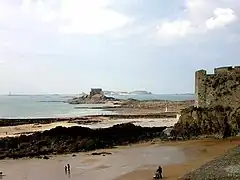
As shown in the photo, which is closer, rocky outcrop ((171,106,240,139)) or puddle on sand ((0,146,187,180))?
puddle on sand ((0,146,187,180))

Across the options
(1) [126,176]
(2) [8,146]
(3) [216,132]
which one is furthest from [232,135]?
(2) [8,146]

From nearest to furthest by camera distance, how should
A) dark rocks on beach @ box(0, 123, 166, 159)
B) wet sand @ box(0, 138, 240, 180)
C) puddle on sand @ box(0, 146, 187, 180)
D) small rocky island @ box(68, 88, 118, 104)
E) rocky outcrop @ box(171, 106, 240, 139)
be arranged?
wet sand @ box(0, 138, 240, 180) < puddle on sand @ box(0, 146, 187, 180) < dark rocks on beach @ box(0, 123, 166, 159) < rocky outcrop @ box(171, 106, 240, 139) < small rocky island @ box(68, 88, 118, 104)

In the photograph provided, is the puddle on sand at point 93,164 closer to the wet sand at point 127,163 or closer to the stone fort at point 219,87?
the wet sand at point 127,163

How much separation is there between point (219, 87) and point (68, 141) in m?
11.8

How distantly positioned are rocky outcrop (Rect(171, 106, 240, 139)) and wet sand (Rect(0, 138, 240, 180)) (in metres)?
1.52

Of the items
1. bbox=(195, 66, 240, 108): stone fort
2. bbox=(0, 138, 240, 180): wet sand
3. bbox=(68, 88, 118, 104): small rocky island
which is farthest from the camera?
bbox=(68, 88, 118, 104): small rocky island

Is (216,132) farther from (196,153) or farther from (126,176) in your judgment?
(126,176)

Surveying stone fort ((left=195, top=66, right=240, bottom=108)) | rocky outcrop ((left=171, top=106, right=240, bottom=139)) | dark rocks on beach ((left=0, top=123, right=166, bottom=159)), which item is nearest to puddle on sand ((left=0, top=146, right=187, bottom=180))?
dark rocks on beach ((left=0, top=123, right=166, bottom=159))

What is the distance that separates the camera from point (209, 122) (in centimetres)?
3038

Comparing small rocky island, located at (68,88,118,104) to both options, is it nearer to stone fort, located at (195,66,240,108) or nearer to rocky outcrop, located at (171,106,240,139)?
stone fort, located at (195,66,240,108)

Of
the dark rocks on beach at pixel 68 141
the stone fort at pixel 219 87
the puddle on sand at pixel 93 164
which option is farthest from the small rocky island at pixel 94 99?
the puddle on sand at pixel 93 164

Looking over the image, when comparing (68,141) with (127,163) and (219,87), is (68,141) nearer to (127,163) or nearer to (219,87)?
(127,163)

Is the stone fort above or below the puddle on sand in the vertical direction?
above

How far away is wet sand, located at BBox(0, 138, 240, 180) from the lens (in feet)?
66.5
